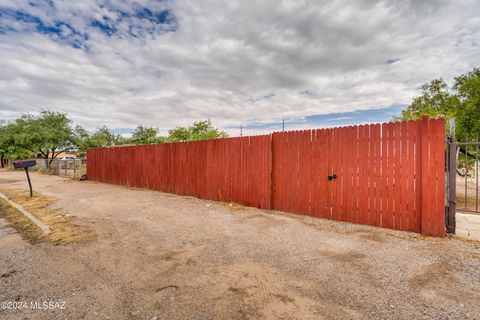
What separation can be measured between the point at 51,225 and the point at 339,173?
684 centimetres

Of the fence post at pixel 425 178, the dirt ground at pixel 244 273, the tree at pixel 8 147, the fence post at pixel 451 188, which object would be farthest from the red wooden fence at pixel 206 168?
the tree at pixel 8 147

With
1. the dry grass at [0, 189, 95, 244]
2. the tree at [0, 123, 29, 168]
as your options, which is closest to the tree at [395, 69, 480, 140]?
the dry grass at [0, 189, 95, 244]

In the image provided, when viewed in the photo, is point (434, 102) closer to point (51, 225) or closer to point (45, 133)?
point (51, 225)

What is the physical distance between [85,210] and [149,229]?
124 inches

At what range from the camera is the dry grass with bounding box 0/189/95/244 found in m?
4.80

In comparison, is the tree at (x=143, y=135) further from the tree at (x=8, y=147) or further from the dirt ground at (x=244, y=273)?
the dirt ground at (x=244, y=273)

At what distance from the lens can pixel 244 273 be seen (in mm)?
3342

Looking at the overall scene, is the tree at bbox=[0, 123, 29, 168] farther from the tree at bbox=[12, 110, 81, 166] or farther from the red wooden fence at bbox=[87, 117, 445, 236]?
the red wooden fence at bbox=[87, 117, 445, 236]

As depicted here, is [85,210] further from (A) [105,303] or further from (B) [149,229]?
(A) [105,303]

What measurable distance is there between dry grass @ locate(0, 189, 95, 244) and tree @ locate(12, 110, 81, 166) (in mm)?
24001

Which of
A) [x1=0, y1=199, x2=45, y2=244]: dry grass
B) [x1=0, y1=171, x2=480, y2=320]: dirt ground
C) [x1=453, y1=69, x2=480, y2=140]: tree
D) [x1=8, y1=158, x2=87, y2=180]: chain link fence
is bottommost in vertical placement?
[x1=0, y1=171, x2=480, y2=320]: dirt ground

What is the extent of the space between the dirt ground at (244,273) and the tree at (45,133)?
27747 millimetres

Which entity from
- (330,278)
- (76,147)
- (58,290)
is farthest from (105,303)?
(76,147)

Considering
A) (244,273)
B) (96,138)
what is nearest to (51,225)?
(244,273)
